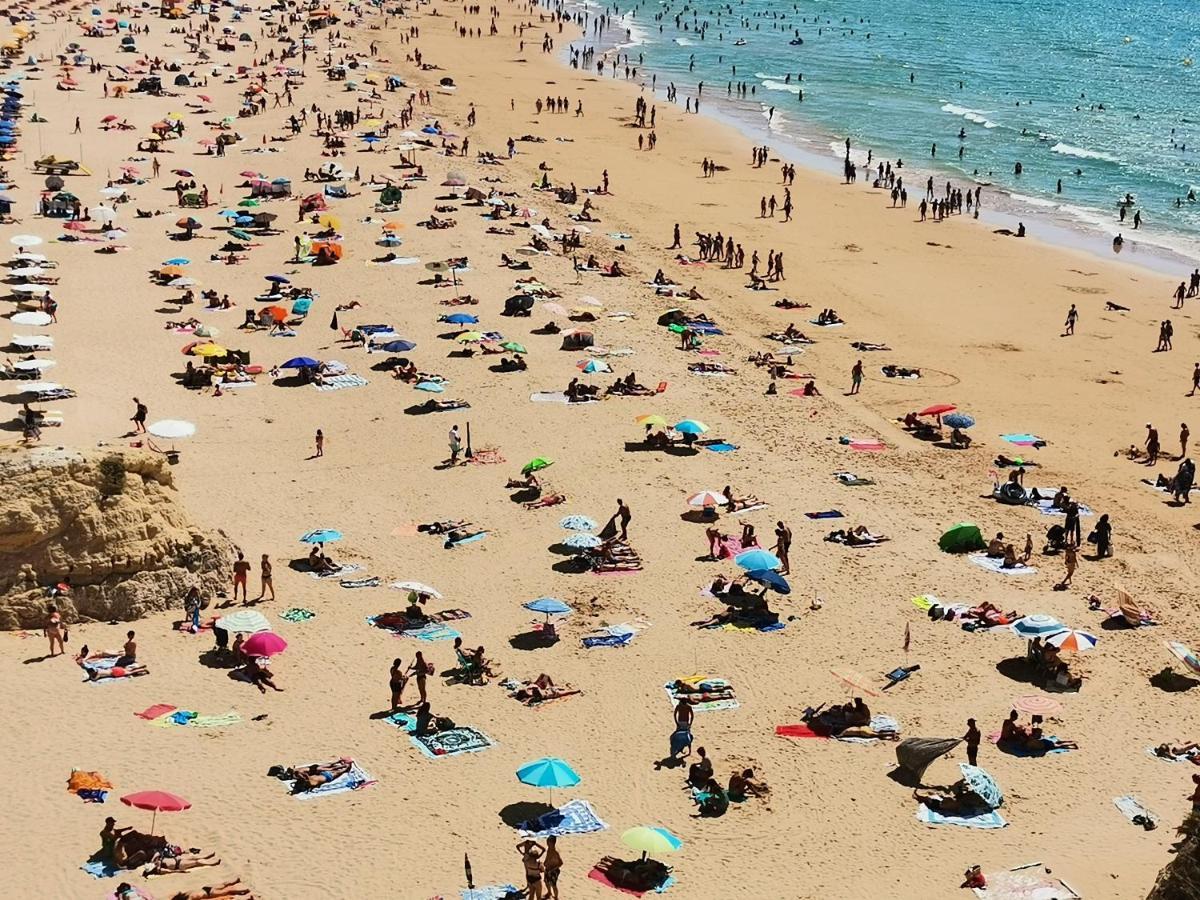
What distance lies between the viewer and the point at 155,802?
52.1ft

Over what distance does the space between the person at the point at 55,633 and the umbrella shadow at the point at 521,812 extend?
24.9ft

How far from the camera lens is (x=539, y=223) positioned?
4734 cm

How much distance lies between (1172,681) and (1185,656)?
1.44 feet

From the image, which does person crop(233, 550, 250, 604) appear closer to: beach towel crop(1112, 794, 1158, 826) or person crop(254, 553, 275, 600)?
person crop(254, 553, 275, 600)

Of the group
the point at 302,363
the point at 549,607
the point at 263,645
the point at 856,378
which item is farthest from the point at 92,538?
the point at 856,378

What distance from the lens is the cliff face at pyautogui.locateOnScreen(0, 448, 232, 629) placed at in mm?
20453

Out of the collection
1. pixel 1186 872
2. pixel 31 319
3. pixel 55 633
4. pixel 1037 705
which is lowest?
pixel 55 633

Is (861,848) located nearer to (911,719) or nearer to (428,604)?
(911,719)

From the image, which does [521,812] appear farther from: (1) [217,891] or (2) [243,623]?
(2) [243,623]

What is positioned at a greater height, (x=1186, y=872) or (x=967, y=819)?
(x=1186, y=872)

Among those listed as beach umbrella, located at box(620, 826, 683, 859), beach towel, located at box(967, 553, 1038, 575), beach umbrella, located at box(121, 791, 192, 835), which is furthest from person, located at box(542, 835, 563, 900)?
beach towel, located at box(967, 553, 1038, 575)

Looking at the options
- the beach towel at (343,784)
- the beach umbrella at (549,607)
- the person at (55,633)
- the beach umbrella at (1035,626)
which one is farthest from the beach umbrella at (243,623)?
the beach umbrella at (1035,626)

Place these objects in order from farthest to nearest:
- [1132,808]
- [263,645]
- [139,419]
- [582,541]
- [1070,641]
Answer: [139,419] → [582,541] → [1070,641] → [263,645] → [1132,808]

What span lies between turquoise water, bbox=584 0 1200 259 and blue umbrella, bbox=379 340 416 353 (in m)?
30.4
